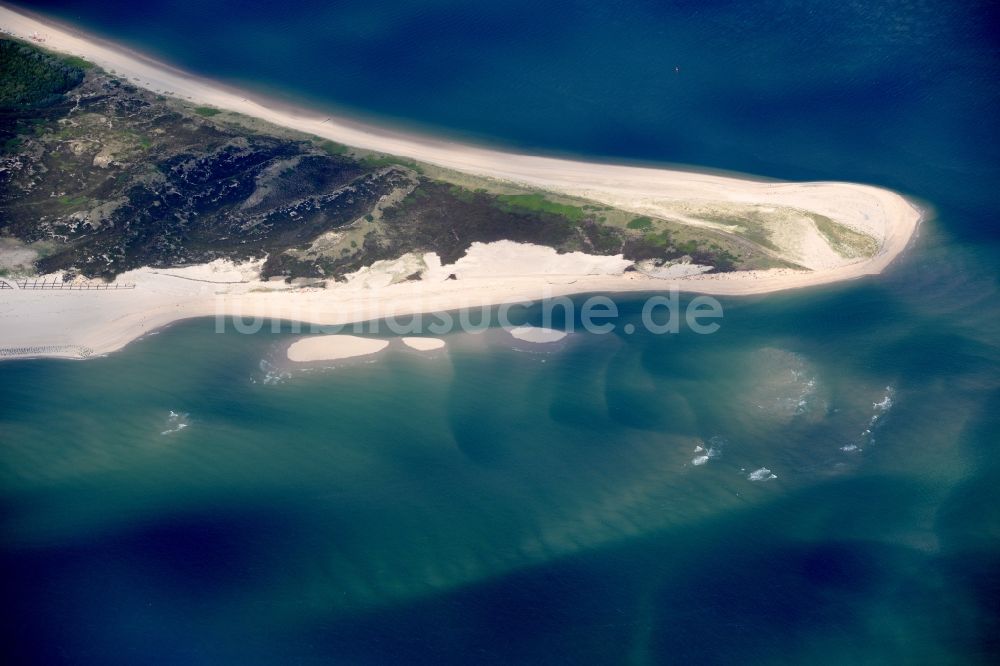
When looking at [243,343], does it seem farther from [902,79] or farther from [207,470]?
[902,79]

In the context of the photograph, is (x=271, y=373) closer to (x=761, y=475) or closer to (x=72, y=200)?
(x=72, y=200)

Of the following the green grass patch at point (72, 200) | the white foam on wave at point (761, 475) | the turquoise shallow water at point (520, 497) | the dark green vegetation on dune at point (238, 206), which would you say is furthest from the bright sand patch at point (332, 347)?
the white foam on wave at point (761, 475)

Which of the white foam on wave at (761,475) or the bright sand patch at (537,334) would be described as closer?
the white foam on wave at (761,475)

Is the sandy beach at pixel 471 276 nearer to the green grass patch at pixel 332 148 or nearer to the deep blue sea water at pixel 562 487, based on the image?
the green grass patch at pixel 332 148

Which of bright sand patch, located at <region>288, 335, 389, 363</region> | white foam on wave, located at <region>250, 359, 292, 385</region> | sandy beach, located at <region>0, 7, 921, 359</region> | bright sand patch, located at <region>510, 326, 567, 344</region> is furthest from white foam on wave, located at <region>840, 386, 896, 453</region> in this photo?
white foam on wave, located at <region>250, 359, 292, 385</region>

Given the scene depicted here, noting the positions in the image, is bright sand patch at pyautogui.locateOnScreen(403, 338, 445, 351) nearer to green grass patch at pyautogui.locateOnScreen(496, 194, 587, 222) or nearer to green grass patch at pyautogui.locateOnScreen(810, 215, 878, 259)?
green grass patch at pyautogui.locateOnScreen(496, 194, 587, 222)
